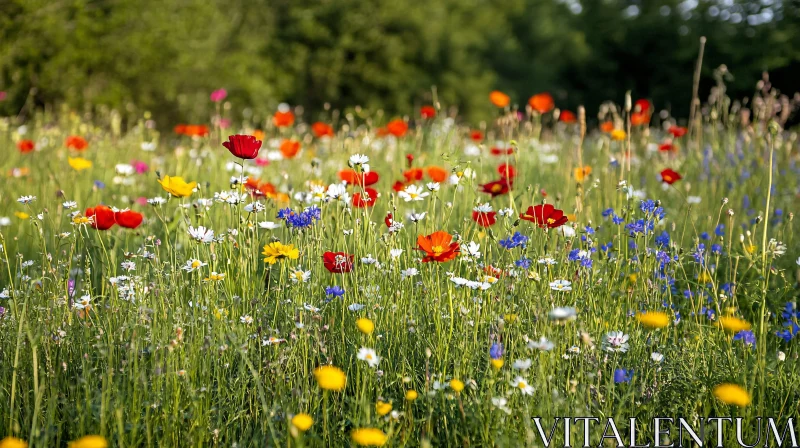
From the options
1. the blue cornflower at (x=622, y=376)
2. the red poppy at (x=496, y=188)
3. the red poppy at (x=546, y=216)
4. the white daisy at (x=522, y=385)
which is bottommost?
the blue cornflower at (x=622, y=376)

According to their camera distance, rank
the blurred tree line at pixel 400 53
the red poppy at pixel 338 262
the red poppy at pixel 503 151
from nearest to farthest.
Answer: the red poppy at pixel 338 262
the red poppy at pixel 503 151
the blurred tree line at pixel 400 53

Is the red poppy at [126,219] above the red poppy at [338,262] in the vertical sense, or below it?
above

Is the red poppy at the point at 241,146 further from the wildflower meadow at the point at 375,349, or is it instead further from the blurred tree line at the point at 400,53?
the blurred tree line at the point at 400,53

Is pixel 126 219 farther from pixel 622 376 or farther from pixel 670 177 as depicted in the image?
pixel 670 177

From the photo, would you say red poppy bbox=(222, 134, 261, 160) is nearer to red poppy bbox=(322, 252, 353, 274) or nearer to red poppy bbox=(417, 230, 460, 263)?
red poppy bbox=(322, 252, 353, 274)

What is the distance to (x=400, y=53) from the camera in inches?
848

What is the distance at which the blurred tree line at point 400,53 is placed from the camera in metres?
14.6

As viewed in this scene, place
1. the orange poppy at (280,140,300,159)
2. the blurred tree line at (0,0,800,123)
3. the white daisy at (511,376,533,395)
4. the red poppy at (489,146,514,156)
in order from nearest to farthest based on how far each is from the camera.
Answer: the white daisy at (511,376,533,395) < the red poppy at (489,146,514,156) < the orange poppy at (280,140,300,159) < the blurred tree line at (0,0,800,123)

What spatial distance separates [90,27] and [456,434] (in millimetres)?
13997

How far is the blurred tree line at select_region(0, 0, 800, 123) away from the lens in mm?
14578

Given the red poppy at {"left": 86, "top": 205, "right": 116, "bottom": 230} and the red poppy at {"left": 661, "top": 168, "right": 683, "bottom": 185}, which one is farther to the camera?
the red poppy at {"left": 661, "top": 168, "right": 683, "bottom": 185}

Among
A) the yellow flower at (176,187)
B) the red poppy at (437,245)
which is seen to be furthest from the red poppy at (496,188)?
the yellow flower at (176,187)

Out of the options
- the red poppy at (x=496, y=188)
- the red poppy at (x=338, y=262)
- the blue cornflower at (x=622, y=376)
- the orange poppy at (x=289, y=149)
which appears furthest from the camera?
the orange poppy at (x=289, y=149)

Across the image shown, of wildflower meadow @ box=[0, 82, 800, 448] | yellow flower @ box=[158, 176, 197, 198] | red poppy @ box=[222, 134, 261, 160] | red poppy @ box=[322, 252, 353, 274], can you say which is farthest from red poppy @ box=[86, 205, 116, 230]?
red poppy @ box=[322, 252, 353, 274]
